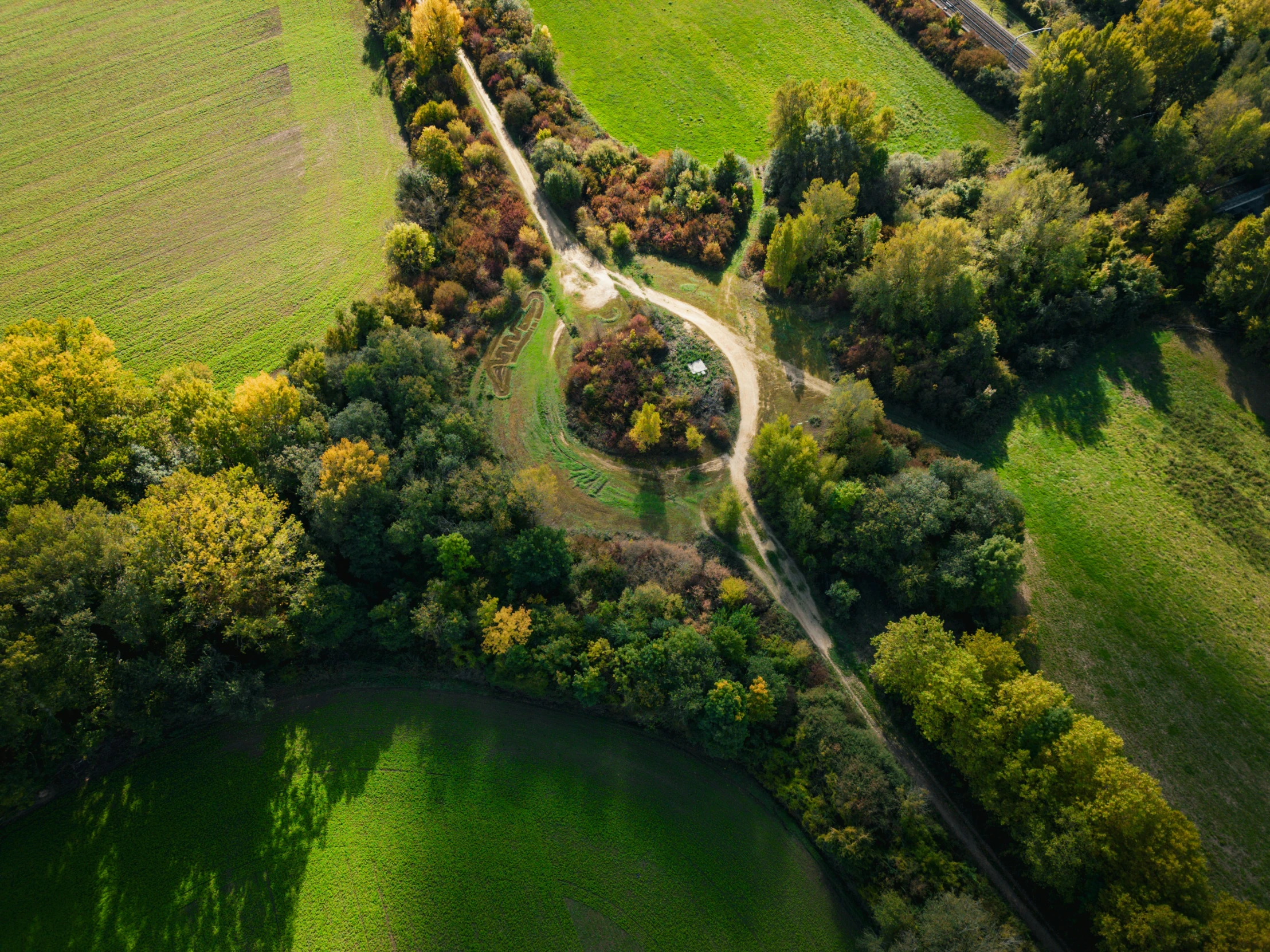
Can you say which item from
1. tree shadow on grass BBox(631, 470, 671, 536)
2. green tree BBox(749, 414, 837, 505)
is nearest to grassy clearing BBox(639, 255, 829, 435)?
green tree BBox(749, 414, 837, 505)

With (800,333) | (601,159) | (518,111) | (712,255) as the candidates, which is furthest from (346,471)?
(518,111)

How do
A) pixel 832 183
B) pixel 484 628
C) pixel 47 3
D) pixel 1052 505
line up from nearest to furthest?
pixel 484 628 < pixel 1052 505 < pixel 832 183 < pixel 47 3

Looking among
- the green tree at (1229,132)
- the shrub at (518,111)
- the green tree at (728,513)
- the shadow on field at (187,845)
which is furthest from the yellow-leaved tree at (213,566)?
the green tree at (1229,132)

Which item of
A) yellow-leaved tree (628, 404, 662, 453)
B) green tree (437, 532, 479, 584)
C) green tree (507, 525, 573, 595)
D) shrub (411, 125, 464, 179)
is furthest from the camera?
shrub (411, 125, 464, 179)

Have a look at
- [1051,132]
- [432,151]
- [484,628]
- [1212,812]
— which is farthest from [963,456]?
[432,151]

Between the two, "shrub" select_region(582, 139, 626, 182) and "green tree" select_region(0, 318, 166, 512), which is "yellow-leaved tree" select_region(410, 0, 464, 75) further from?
"green tree" select_region(0, 318, 166, 512)

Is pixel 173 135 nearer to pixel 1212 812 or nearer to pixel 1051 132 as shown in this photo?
pixel 1051 132

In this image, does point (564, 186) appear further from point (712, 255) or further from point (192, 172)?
point (192, 172)
